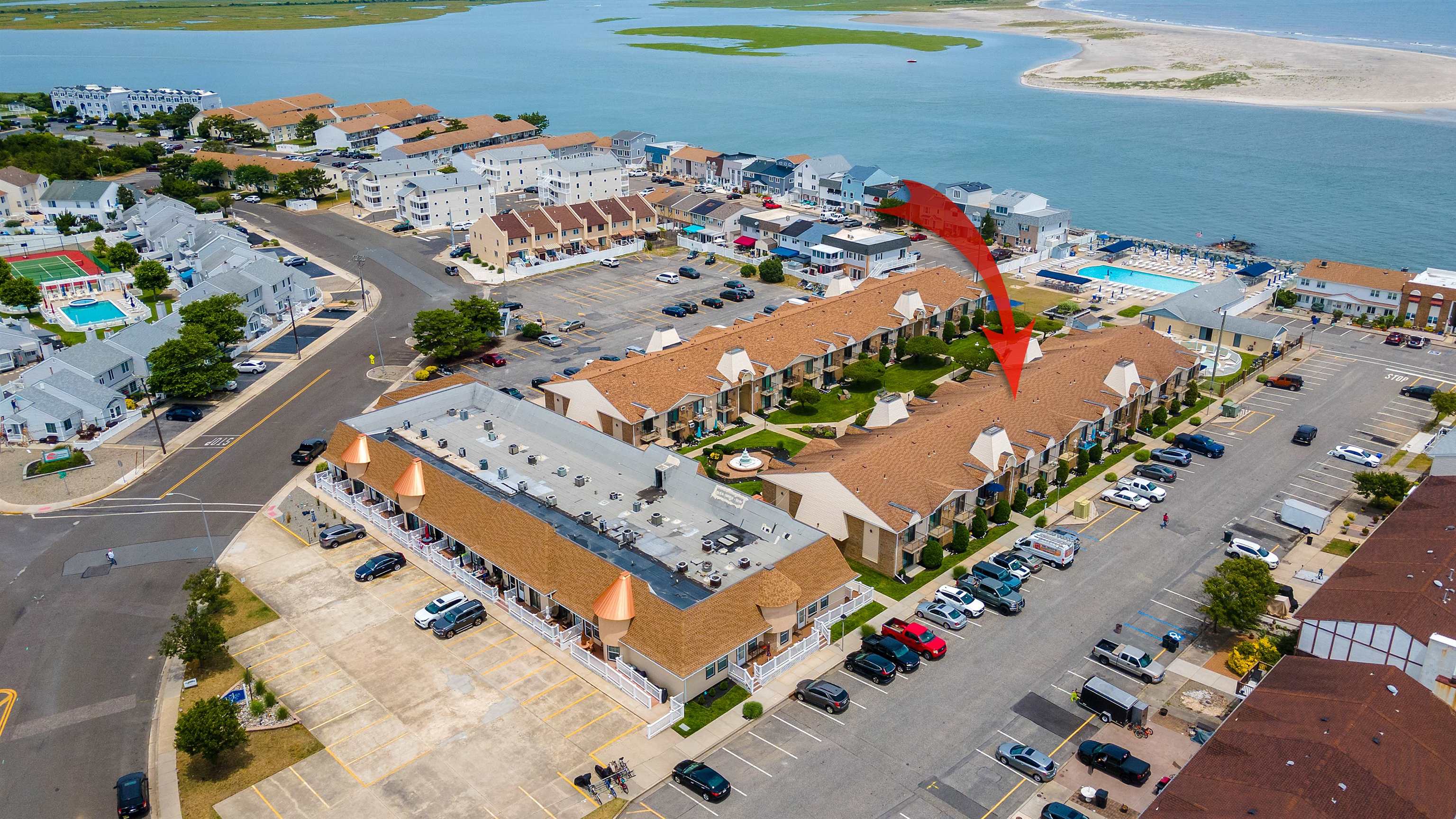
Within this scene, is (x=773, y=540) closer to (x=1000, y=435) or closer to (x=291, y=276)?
(x=1000, y=435)

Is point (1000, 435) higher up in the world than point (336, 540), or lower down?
higher up

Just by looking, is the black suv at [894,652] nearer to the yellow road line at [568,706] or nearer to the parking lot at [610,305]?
the yellow road line at [568,706]

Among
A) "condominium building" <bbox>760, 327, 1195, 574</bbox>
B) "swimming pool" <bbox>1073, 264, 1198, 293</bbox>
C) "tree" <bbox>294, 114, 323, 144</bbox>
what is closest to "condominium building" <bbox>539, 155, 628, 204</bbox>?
"swimming pool" <bbox>1073, 264, 1198, 293</bbox>

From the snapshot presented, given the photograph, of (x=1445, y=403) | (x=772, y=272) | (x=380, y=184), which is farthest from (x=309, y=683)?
(x=380, y=184)

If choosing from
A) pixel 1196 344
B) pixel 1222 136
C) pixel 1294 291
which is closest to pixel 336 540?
pixel 1196 344

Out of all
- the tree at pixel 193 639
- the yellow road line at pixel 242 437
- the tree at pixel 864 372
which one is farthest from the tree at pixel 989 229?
the tree at pixel 193 639

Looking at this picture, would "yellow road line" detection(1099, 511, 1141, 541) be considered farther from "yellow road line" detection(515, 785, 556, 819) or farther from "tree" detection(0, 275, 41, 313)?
"tree" detection(0, 275, 41, 313)
